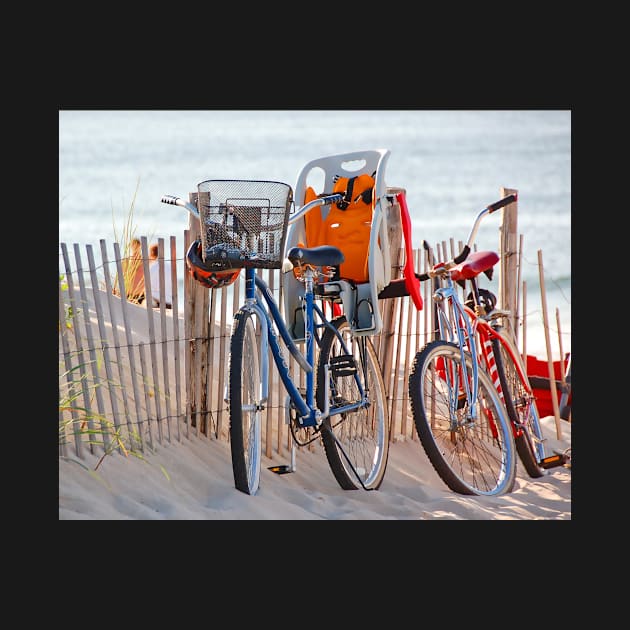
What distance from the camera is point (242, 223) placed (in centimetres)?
377

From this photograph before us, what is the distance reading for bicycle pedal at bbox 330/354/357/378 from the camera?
173 inches

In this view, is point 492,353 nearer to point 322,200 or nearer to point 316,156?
point 322,200

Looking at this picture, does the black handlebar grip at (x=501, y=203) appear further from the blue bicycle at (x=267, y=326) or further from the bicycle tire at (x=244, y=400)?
the bicycle tire at (x=244, y=400)

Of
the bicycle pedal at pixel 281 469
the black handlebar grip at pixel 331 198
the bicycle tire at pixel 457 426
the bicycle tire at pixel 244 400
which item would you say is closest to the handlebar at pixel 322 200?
the black handlebar grip at pixel 331 198

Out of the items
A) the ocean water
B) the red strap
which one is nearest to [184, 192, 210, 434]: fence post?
the red strap

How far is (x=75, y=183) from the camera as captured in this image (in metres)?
24.6

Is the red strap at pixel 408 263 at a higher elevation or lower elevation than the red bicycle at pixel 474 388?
higher

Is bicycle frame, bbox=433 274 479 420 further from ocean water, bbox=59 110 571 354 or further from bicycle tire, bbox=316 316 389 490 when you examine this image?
ocean water, bbox=59 110 571 354

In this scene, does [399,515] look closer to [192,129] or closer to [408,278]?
[408,278]

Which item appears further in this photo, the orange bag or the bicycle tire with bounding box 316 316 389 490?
the orange bag

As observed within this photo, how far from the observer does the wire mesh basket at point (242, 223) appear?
3752 mm

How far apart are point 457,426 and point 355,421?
2.29 feet

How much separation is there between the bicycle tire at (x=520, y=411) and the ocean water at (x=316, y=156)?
13829 mm

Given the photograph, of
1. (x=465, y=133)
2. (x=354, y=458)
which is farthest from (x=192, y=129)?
(x=354, y=458)
